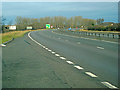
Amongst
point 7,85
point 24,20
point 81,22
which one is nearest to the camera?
point 7,85

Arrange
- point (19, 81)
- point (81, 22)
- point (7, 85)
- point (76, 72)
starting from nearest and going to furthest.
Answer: point (7, 85) → point (19, 81) → point (76, 72) → point (81, 22)

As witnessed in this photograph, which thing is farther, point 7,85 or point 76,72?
point 76,72

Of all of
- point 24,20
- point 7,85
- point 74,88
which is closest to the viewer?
point 74,88

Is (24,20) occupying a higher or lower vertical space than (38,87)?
higher

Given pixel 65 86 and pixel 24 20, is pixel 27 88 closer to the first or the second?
pixel 65 86

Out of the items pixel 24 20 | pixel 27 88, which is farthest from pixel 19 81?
pixel 24 20

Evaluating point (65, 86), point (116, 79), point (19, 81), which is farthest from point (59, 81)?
point (116, 79)

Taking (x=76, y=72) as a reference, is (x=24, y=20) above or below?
above

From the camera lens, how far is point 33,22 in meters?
196

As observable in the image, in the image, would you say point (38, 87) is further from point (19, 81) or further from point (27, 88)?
point (19, 81)

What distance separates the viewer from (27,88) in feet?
24.0

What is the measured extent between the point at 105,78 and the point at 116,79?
409 millimetres

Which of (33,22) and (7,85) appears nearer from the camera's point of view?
(7,85)

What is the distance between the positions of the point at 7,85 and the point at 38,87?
42.8 inches
